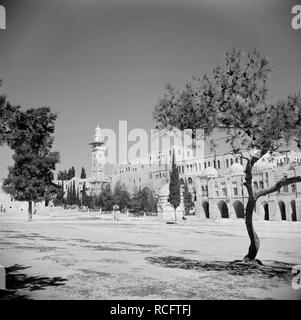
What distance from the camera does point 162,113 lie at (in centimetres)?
954

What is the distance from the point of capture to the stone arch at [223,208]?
106ft

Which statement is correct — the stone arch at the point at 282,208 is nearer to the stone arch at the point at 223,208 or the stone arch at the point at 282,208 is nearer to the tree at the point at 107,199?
the stone arch at the point at 223,208

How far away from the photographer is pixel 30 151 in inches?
654

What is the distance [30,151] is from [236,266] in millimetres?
11173

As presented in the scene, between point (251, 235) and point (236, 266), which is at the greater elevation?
point (251, 235)

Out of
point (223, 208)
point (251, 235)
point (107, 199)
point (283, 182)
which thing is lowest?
point (223, 208)

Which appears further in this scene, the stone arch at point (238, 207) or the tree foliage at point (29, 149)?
the stone arch at point (238, 207)

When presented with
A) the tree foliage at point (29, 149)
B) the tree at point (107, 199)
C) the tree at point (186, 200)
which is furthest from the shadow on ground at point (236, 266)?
the tree at point (107, 199)

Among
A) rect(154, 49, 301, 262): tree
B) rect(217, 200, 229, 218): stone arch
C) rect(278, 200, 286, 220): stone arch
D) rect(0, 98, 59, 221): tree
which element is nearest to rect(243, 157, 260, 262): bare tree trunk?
rect(154, 49, 301, 262): tree

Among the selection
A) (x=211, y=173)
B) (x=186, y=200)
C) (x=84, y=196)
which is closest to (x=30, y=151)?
(x=211, y=173)

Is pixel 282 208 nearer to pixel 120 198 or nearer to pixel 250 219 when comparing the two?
pixel 250 219

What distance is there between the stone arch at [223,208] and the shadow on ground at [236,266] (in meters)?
22.9
